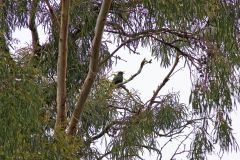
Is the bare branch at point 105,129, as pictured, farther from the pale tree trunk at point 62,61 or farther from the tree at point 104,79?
the pale tree trunk at point 62,61

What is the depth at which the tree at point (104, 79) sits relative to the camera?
235cm

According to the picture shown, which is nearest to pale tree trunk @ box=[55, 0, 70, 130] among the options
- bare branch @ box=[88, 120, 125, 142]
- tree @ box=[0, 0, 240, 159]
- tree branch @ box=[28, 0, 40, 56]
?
tree @ box=[0, 0, 240, 159]

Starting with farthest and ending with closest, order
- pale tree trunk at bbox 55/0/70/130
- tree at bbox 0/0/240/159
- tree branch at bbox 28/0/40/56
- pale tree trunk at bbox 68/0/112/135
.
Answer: tree branch at bbox 28/0/40/56 → pale tree trunk at bbox 55/0/70/130 → pale tree trunk at bbox 68/0/112/135 → tree at bbox 0/0/240/159

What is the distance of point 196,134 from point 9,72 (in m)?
2.12

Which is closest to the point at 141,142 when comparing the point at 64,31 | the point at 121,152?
the point at 121,152

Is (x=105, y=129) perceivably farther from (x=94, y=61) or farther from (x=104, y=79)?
(x=94, y=61)

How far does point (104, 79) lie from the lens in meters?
4.78

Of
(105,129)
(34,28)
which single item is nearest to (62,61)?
(34,28)

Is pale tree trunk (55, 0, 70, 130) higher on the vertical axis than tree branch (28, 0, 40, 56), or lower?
lower

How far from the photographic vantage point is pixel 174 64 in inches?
203

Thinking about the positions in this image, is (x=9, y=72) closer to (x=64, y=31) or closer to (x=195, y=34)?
(x=64, y=31)

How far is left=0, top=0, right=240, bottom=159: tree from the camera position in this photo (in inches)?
92.7

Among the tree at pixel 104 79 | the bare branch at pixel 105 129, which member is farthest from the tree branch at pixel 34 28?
the bare branch at pixel 105 129

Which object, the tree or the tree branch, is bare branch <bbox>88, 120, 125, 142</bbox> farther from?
the tree branch
